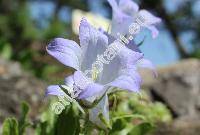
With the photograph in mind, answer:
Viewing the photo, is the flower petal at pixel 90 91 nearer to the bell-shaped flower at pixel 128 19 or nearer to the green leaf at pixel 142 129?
the bell-shaped flower at pixel 128 19

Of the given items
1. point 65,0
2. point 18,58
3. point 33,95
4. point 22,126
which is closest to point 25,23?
point 18,58

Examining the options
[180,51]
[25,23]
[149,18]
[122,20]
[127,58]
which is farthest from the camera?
[180,51]

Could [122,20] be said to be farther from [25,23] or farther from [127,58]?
[25,23]

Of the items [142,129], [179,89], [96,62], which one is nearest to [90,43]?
[96,62]

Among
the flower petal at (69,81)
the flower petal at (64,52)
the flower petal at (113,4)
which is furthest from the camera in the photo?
the flower petal at (113,4)

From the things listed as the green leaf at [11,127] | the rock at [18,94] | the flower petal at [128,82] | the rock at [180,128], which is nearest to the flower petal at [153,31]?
the flower petal at [128,82]

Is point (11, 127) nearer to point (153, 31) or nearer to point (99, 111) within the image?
point (99, 111)

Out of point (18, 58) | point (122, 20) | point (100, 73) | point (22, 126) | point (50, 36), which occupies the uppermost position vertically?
point (50, 36)
